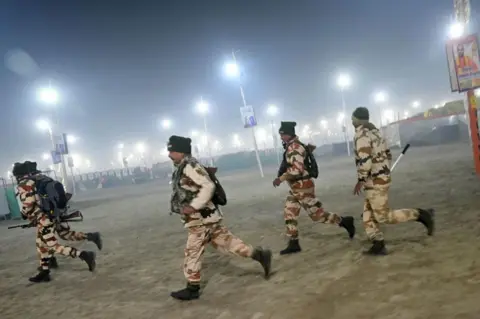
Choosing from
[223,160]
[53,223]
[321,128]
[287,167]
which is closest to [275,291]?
[287,167]

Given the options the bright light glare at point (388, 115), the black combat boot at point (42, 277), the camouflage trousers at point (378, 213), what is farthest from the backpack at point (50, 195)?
the bright light glare at point (388, 115)

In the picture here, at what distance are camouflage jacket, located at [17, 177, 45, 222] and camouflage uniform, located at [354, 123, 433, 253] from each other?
4894 millimetres

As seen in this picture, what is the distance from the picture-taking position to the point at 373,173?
5.52m

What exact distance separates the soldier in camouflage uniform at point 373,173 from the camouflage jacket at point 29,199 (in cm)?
485

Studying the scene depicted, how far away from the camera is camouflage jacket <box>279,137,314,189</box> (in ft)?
20.4

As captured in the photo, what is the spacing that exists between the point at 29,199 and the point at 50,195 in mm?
302

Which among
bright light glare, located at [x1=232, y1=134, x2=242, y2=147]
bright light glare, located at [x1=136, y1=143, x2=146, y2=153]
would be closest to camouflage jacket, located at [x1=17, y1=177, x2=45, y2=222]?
bright light glare, located at [x1=136, y1=143, x2=146, y2=153]

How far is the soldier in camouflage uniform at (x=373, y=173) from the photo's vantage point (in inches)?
215

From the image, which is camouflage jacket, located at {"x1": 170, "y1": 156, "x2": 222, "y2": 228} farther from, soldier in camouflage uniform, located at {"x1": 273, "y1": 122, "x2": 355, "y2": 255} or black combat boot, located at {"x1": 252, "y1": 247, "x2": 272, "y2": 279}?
soldier in camouflage uniform, located at {"x1": 273, "y1": 122, "x2": 355, "y2": 255}

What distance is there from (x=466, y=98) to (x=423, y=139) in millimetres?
22417

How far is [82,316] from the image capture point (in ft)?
16.4

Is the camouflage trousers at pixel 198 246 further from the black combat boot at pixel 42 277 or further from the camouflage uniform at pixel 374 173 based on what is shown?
the black combat boot at pixel 42 277

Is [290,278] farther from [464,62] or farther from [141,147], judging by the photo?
[141,147]

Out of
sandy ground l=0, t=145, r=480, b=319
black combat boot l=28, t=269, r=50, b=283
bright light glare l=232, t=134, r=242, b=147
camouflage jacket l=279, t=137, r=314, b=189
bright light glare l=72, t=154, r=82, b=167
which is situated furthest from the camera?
bright light glare l=232, t=134, r=242, b=147
